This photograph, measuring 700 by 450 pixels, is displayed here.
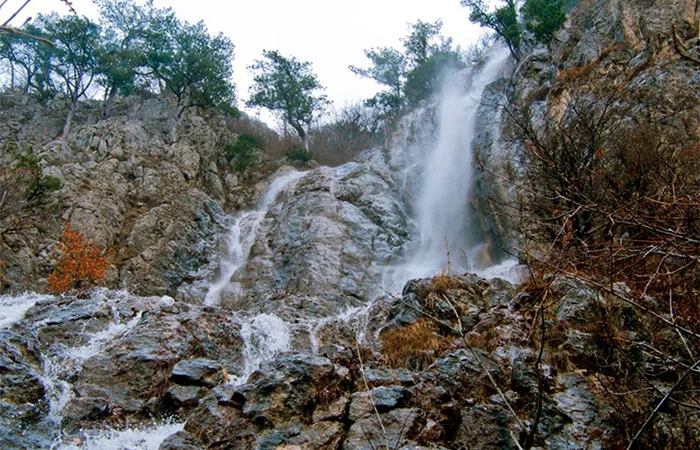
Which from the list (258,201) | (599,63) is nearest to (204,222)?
(258,201)

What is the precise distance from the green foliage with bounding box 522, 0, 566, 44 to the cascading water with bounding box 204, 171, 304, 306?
11551 millimetres

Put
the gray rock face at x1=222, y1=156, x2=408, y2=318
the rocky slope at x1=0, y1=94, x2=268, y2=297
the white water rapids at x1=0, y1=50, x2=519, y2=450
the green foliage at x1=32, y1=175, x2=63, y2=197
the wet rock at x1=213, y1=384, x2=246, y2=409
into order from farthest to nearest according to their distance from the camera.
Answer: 1. the green foliage at x1=32, y1=175, x2=63, y2=197
2. the rocky slope at x1=0, y1=94, x2=268, y2=297
3. the gray rock face at x1=222, y1=156, x2=408, y2=318
4. the white water rapids at x1=0, y1=50, x2=519, y2=450
5. the wet rock at x1=213, y1=384, x2=246, y2=409

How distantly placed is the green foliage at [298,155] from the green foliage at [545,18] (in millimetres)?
12172

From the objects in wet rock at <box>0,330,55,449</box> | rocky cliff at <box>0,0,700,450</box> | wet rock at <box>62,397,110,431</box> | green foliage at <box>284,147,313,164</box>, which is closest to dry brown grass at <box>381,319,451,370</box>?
rocky cliff at <box>0,0,700,450</box>

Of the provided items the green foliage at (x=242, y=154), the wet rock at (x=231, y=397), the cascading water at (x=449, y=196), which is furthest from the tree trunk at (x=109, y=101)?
the wet rock at (x=231, y=397)

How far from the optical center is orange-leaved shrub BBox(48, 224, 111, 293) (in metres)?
14.1

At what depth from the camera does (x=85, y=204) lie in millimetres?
16938

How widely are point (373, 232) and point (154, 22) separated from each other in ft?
59.3

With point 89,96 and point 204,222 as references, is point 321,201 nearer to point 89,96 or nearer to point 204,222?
point 204,222

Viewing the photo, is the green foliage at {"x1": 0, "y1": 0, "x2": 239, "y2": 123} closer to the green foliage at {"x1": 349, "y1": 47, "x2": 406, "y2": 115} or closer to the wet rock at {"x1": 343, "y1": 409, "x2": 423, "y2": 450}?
the green foliage at {"x1": 349, "y1": 47, "x2": 406, "y2": 115}

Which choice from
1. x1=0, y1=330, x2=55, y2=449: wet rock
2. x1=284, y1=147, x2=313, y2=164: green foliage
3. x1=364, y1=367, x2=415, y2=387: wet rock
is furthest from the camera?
x1=284, y1=147, x2=313, y2=164: green foliage

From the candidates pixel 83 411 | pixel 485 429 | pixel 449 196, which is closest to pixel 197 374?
pixel 83 411

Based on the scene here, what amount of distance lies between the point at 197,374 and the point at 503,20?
19.3 m

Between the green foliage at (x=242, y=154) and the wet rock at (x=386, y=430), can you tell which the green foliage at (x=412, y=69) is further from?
the wet rock at (x=386, y=430)
